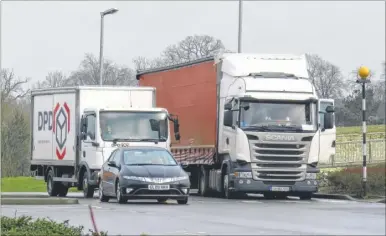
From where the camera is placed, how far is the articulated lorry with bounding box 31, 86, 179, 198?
28438 mm

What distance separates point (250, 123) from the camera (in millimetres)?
26297

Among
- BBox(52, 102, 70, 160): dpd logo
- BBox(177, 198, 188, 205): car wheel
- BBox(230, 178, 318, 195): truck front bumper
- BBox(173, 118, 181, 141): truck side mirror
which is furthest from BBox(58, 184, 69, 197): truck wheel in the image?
BBox(177, 198, 188, 205): car wheel

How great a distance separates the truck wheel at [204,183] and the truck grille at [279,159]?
316 cm

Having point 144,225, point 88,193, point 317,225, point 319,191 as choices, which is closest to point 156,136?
point 88,193

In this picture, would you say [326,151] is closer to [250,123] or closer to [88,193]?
[250,123]

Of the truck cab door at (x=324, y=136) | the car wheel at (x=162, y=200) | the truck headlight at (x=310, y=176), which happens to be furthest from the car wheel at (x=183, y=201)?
the truck cab door at (x=324, y=136)

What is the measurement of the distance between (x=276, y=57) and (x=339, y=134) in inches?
565

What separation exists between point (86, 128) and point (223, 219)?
12.0 m

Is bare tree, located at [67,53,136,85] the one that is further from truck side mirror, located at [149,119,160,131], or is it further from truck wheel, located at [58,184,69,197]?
truck side mirror, located at [149,119,160,131]

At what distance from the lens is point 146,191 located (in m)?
23.8

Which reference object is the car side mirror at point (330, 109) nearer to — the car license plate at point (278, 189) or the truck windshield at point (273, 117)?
the truck windshield at point (273, 117)

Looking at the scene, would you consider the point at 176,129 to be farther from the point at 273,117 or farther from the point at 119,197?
the point at 119,197

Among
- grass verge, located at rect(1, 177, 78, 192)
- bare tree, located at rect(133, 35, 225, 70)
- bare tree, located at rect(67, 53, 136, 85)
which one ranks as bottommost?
grass verge, located at rect(1, 177, 78, 192)

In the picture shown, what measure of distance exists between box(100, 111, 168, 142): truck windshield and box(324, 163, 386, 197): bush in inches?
196
